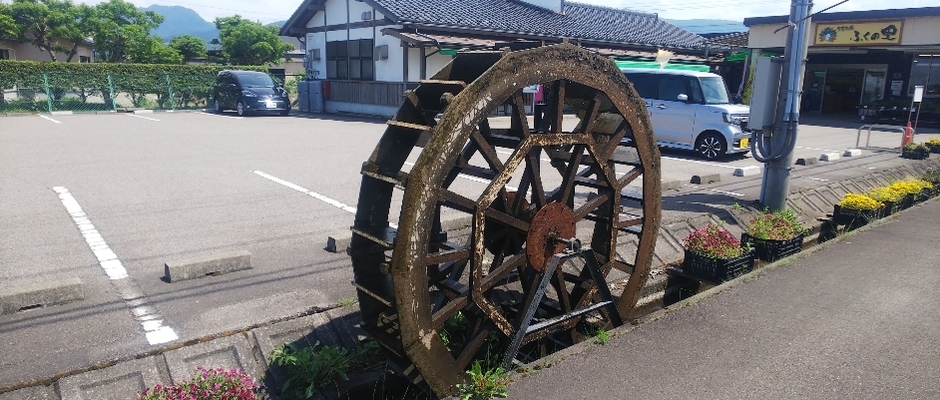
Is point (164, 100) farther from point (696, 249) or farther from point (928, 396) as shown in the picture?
point (928, 396)

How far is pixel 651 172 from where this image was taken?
5289 mm

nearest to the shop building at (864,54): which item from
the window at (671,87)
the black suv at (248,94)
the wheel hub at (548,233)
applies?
the window at (671,87)

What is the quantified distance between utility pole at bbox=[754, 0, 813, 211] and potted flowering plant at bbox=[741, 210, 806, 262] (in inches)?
53.8

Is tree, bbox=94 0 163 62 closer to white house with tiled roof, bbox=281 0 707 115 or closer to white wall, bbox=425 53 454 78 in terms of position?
white house with tiled roof, bbox=281 0 707 115

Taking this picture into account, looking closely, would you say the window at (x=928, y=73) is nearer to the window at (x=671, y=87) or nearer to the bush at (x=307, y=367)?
the window at (x=671, y=87)

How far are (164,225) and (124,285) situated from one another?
84.5 inches

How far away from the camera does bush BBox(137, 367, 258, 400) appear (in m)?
3.46

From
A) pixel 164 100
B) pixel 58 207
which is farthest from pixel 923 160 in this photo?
pixel 164 100

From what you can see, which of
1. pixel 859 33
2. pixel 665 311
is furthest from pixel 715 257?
pixel 859 33

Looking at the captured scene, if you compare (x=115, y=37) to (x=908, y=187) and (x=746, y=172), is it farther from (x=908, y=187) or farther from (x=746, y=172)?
(x=908, y=187)

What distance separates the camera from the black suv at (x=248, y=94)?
22.6 metres

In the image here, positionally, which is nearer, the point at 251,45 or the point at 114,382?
the point at 114,382

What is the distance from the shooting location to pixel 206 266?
17.9 feet

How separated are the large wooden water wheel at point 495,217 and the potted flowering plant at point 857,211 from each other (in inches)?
184
